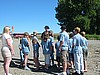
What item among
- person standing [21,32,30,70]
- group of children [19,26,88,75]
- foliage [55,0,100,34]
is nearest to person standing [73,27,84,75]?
group of children [19,26,88,75]

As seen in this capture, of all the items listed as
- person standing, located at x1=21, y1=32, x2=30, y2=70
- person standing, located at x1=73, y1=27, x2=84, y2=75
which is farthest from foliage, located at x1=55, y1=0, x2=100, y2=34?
person standing, located at x1=73, y1=27, x2=84, y2=75

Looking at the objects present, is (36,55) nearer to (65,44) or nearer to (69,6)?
(65,44)

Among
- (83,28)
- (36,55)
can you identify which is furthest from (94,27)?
(36,55)

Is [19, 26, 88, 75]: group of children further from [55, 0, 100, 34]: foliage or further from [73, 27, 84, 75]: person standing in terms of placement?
[55, 0, 100, 34]: foliage

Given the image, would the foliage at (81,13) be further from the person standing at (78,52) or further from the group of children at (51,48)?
the person standing at (78,52)

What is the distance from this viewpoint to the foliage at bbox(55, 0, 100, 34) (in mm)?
65875

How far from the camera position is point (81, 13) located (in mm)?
67812

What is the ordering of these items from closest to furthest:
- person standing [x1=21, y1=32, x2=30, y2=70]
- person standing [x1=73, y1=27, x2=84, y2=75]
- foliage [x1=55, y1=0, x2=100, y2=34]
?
1. person standing [x1=73, y1=27, x2=84, y2=75]
2. person standing [x1=21, y1=32, x2=30, y2=70]
3. foliage [x1=55, y1=0, x2=100, y2=34]

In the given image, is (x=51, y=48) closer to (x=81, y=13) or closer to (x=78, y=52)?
(x=78, y=52)

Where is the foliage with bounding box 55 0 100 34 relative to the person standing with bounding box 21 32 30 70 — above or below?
above

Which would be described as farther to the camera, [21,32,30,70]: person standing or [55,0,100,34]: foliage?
[55,0,100,34]: foliage

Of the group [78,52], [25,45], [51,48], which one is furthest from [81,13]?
[78,52]

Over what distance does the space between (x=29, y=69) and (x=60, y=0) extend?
57.0m

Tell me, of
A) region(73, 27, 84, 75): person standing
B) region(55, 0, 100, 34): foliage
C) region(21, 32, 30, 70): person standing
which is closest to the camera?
region(73, 27, 84, 75): person standing
